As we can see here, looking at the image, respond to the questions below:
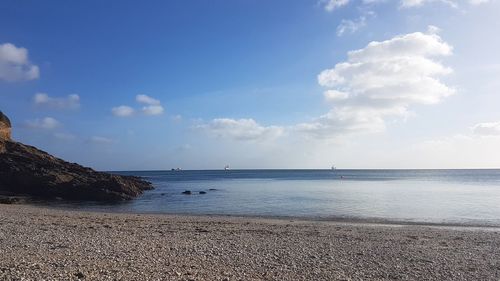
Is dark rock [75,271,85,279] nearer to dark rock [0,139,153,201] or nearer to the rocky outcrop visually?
dark rock [0,139,153,201]

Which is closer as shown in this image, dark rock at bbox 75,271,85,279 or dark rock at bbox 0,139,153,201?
dark rock at bbox 75,271,85,279

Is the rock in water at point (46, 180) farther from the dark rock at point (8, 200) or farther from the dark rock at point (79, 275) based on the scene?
the dark rock at point (79, 275)

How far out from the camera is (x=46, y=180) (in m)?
48.7

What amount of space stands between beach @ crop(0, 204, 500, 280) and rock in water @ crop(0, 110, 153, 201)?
89.7 feet

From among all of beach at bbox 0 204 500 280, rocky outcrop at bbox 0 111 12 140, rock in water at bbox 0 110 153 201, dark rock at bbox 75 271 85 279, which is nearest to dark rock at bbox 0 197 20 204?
rock in water at bbox 0 110 153 201

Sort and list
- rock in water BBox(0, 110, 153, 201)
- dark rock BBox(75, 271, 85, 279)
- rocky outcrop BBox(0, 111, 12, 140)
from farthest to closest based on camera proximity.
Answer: rocky outcrop BBox(0, 111, 12, 140), rock in water BBox(0, 110, 153, 201), dark rock BBox(75, 271, 85, 279)

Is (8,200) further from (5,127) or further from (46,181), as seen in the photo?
(5,127)

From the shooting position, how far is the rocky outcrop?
57.4 meters

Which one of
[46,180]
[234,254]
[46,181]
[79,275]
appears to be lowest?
[234,254]

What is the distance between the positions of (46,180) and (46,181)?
15 centimetres

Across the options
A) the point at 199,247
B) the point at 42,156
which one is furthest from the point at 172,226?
the point at 42,156

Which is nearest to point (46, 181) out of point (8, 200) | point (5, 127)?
point (8, 200)

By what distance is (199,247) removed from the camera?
1616 cm

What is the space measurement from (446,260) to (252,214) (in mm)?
21047
